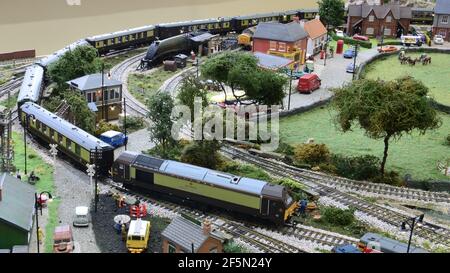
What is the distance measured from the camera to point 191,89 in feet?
122

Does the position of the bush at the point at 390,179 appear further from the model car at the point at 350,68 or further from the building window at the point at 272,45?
the building window at the point at 272,45

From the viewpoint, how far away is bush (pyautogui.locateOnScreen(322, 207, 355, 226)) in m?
29.2

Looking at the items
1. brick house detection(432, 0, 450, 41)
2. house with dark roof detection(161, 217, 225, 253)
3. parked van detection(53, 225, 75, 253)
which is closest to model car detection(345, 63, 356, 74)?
brick house detection(432, 0, 450, 41)

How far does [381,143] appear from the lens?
135 ft

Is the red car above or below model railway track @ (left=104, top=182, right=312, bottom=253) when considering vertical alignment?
above

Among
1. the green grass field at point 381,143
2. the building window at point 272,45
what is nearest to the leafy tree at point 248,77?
the green grass field at point 381,143

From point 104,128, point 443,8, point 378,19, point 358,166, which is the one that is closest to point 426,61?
point 378,19

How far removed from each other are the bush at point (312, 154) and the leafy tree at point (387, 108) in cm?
294

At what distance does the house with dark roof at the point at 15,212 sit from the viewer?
80.3 feet

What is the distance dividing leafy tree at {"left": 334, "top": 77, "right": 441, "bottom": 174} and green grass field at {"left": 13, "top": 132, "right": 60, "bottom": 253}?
55.6 ft

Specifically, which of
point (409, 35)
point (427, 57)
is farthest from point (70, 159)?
point (409, 35)

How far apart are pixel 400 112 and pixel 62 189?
19096mm

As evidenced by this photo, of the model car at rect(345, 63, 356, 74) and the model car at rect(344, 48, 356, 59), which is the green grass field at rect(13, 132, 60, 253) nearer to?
the model car at rect(345, 63, 356, 74)
